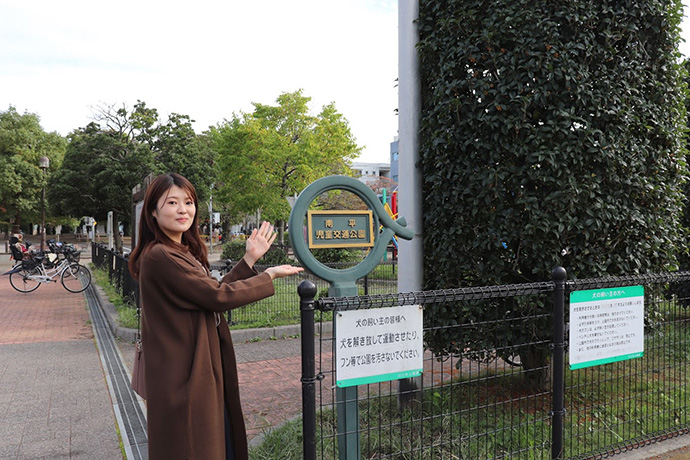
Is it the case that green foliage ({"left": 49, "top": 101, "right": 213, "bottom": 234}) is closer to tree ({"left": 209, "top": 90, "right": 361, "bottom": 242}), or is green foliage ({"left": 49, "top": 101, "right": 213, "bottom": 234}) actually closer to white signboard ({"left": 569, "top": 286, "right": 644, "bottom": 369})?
tree ({"left": 209, "top": 90, "right": 361, "bottom": 242})

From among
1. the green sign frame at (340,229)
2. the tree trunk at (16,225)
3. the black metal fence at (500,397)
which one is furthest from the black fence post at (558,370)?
the tree trunk at (16,225)

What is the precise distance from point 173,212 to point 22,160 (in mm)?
38490

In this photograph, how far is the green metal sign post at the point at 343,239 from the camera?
2.64 metres

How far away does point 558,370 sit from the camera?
130 inches

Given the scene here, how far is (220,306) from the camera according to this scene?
7.11 ft

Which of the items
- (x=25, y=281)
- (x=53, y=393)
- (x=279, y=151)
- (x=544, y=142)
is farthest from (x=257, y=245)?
(x=279, y=151)

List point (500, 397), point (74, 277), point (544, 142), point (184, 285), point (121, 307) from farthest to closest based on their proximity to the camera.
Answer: point (74, 277) < point (121, 307) < point (500, 397) < point (544, 142) < point (184, 285)

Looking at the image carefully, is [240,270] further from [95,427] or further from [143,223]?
[95,427]

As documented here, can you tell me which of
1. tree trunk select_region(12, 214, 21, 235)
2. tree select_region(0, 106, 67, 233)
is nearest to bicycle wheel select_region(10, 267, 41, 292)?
tree select_region(0, 106, 67, 233)

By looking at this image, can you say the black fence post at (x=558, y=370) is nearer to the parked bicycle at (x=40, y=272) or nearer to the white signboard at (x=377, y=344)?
the white signboard at (x=377, y=344)

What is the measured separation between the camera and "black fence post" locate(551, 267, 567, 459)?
3.26 meters

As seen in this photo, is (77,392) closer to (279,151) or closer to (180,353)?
(180,353)

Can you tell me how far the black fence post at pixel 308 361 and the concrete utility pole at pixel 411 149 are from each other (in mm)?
1886

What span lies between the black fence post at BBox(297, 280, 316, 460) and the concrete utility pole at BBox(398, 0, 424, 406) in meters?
1.89
